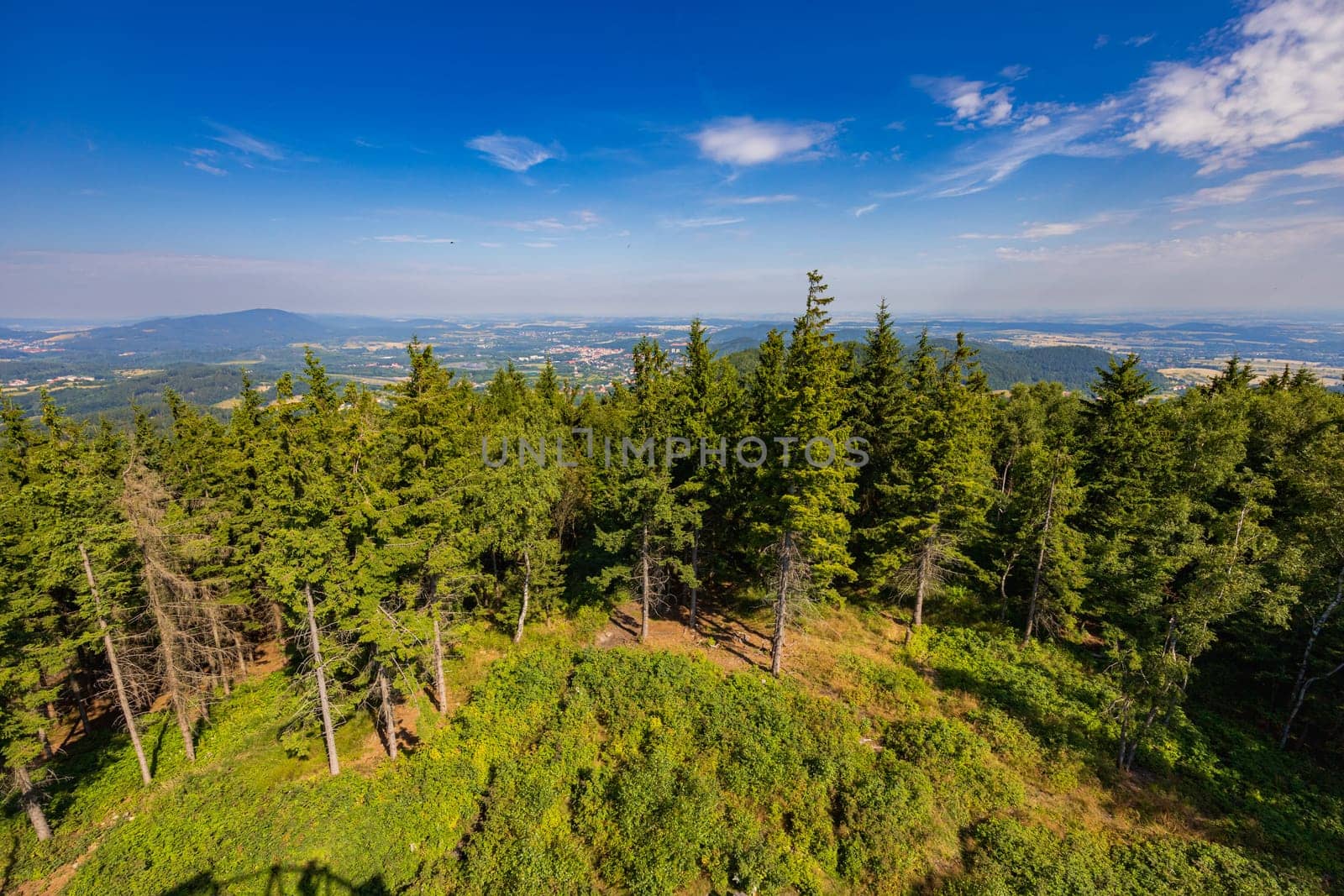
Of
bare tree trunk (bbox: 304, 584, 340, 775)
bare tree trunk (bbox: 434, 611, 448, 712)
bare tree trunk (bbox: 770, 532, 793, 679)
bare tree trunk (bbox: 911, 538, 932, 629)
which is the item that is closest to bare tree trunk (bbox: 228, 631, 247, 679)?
bare tree trunk (bbox: 304, 584, 340, 775)

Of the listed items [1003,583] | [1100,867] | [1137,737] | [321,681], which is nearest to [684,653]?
[321,681]

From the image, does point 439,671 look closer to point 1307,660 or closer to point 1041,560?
point 1041,560

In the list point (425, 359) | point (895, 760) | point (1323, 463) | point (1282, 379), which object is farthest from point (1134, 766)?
point (1282, 379)

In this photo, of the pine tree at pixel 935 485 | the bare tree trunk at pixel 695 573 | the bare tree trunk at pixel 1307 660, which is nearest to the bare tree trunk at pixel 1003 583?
the pine tree at pixel 935 485

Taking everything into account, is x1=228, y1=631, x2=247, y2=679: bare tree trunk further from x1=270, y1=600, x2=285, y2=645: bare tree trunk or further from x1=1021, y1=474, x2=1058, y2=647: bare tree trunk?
x1=1021, y1=474, x2=1058, y2=647: bare tree trunk

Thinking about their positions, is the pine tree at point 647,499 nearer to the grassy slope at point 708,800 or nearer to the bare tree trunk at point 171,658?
the grassy slope at point 708,800

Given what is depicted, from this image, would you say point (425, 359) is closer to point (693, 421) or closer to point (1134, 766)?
point (693, 421)
